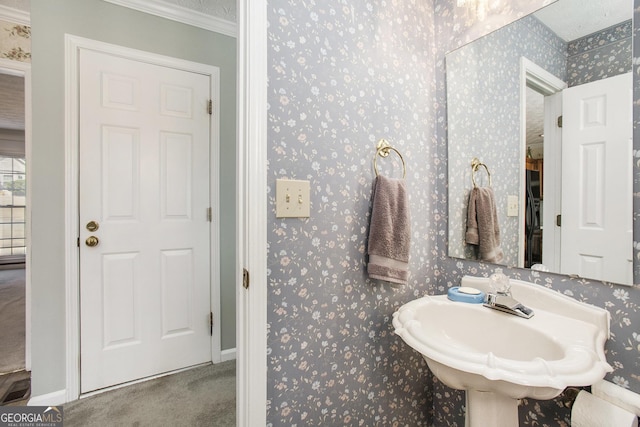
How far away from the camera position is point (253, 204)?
0.84 meters

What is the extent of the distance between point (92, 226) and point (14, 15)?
4.91 ft

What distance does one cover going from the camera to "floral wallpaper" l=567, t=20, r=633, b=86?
808 millimetres

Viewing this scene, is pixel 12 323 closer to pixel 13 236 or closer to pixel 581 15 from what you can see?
pixel 13 236

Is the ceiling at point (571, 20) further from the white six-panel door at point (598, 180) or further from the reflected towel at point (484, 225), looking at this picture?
the reflected towel at point (484, 225)

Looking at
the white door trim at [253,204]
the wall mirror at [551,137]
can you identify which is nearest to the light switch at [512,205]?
the wall mirror at [551,137]

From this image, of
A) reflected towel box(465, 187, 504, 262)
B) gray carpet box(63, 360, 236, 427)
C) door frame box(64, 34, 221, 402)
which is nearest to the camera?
Result: reflected towel box(465, 187, 504, 262)

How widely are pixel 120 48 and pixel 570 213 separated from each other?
7.97 ft

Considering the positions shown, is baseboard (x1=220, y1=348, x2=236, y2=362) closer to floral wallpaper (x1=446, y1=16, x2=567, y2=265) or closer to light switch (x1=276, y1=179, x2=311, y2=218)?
light switch (x1=276, y1=179, x2=311, y2=218)

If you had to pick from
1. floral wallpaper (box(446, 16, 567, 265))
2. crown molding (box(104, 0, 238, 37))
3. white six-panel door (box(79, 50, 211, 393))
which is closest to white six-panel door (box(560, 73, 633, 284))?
floral wallpaper (box(446, 16, 567, 265))

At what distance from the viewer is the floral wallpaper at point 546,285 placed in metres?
0.78

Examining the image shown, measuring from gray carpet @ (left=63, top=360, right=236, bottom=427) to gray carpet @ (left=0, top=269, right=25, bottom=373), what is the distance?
0.92 m

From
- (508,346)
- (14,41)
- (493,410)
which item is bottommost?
(493,410)

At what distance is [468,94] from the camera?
120 cm

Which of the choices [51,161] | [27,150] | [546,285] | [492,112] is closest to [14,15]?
[27,150]
